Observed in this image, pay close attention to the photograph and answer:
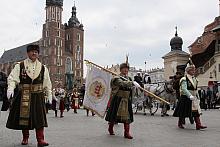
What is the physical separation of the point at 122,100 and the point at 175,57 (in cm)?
4931

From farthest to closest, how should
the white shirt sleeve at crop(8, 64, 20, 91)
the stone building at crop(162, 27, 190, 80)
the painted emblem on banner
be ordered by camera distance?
the stone building at crop(162, 27, 190, 80)
the painted emblem on banner
the white shirt sleeve at crop(8, 64, 20, 91)

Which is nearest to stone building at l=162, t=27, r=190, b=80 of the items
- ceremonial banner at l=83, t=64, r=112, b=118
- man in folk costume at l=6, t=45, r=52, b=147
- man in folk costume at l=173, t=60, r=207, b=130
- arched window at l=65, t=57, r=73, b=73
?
ceremonial banner at l=83, t=64, r=112, b=118

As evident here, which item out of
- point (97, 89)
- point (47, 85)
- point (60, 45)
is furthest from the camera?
point (60, 45)

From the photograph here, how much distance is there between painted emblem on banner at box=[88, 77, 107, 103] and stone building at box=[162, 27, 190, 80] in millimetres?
45032

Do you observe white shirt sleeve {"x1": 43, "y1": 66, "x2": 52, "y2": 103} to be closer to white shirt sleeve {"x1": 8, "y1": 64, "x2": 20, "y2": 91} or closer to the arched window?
white shirt sleeve {"x1": 8, "y1": 64, "x2": 20, "y2": 91}

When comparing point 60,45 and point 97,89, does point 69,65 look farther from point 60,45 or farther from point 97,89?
point 97,89

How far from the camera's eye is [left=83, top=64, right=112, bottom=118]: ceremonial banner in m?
11.0

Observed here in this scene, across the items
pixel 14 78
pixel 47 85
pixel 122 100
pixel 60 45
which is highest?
pixel 60 45

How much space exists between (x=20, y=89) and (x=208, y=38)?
50.9 meters

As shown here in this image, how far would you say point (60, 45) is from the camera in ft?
408

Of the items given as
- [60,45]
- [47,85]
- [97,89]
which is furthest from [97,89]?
[60,45]

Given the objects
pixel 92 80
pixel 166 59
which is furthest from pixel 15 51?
pixel 92 80

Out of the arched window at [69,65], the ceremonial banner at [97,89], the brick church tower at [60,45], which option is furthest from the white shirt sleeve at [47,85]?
the arched window at [69,65]

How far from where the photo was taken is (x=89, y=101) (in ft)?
37.9
